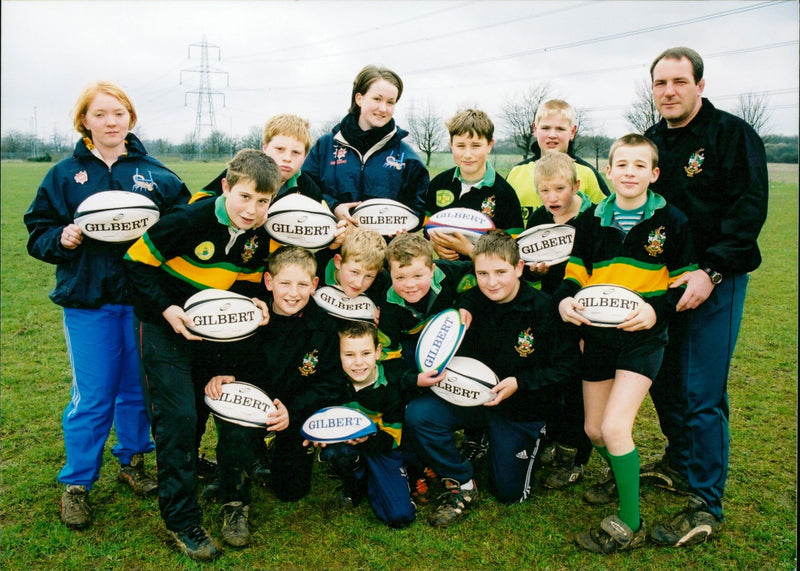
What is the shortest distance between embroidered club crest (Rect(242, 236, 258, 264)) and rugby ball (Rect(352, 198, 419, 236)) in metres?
0.82

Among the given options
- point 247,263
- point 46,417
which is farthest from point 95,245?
point 46,417

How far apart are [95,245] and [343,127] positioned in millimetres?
1993

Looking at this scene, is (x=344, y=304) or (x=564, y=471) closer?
(x=344, y=304)

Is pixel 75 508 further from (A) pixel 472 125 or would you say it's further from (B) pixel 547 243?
(A) pixel 472 125

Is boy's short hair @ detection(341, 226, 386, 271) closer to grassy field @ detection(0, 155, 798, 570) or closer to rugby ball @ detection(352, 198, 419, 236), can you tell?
rugby ball @ detection(352, 198, 419, 236)

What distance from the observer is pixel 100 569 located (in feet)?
10.5

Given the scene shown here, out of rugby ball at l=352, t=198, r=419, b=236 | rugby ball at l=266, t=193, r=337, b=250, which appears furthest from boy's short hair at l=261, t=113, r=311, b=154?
rugby ball at l=352, t=198, r=419, b=236

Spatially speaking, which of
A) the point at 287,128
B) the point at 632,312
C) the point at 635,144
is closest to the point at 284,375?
the point at 287,128

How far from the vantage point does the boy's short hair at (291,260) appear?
366 cm

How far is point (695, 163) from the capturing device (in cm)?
370

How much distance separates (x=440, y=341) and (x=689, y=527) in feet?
5.94

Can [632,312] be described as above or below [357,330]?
above

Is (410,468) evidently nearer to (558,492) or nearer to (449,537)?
(449,537)

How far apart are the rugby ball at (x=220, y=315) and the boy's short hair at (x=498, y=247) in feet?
4.82
